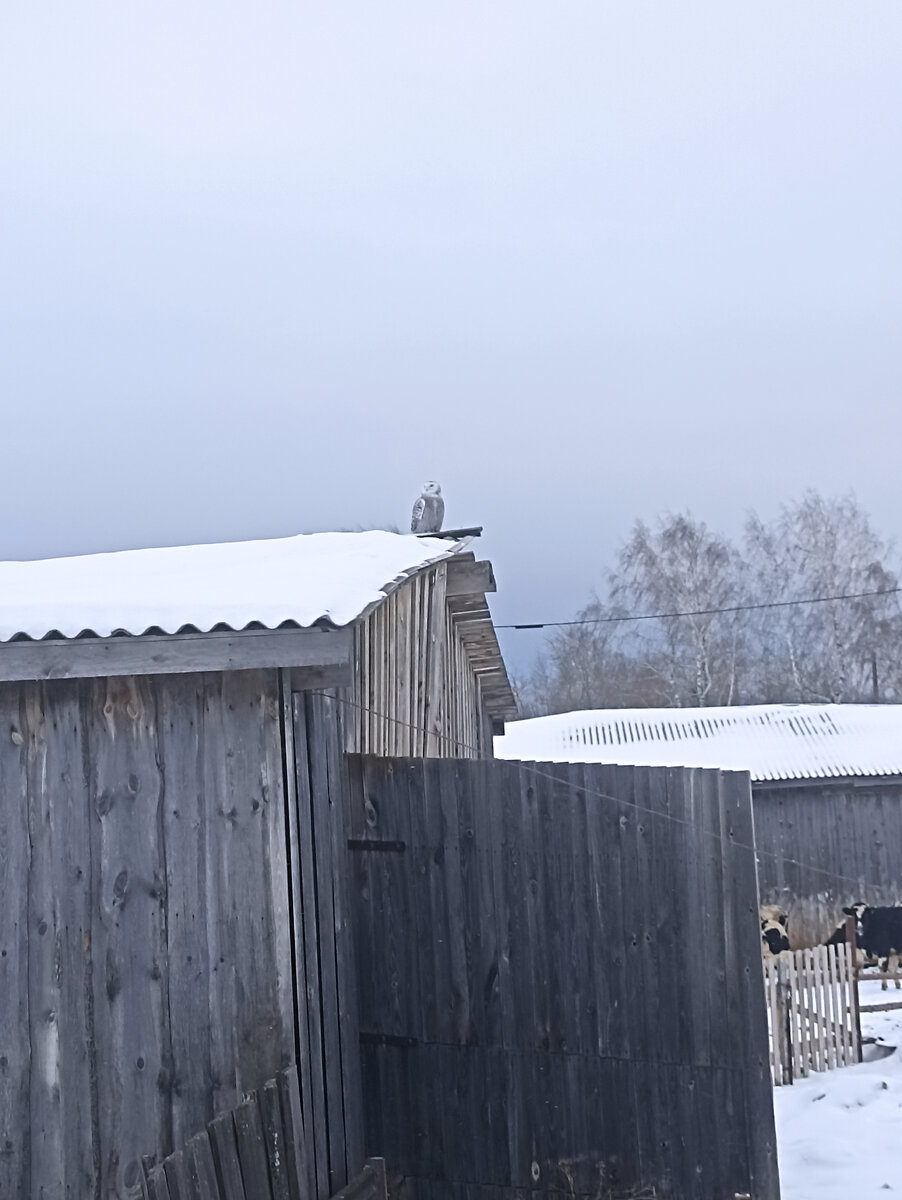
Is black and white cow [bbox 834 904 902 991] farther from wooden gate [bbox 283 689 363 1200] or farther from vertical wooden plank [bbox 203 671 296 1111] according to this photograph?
vertical wooden plank [bbox 203 671 296 1111]

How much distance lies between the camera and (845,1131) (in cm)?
798

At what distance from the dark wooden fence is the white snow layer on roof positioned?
106 cm

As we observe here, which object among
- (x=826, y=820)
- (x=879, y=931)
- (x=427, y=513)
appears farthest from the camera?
(x=826, y=820)

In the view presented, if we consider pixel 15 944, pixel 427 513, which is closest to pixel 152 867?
pixel 15 944

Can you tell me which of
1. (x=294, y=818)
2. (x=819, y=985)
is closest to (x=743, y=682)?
(x=819, y=985)

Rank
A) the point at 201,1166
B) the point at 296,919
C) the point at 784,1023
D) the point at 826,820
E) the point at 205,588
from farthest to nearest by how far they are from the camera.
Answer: the point at 826,820 → the point at 784,1023 → the point at 205,588 → the point at 296,919 → the point at 201,1166

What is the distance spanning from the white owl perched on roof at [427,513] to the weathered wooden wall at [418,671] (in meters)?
0.55

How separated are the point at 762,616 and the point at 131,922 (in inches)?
1663

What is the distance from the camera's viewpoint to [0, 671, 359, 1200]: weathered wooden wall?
4422mm

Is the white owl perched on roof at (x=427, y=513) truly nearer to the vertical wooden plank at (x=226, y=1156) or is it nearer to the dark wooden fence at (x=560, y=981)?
the dark wooden fence at (x=560, y=981)

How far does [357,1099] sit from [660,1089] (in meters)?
1.40

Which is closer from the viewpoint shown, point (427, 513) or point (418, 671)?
point (418, 671)

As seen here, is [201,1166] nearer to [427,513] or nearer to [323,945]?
[323,945]

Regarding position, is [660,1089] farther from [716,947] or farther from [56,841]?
[56,841]
